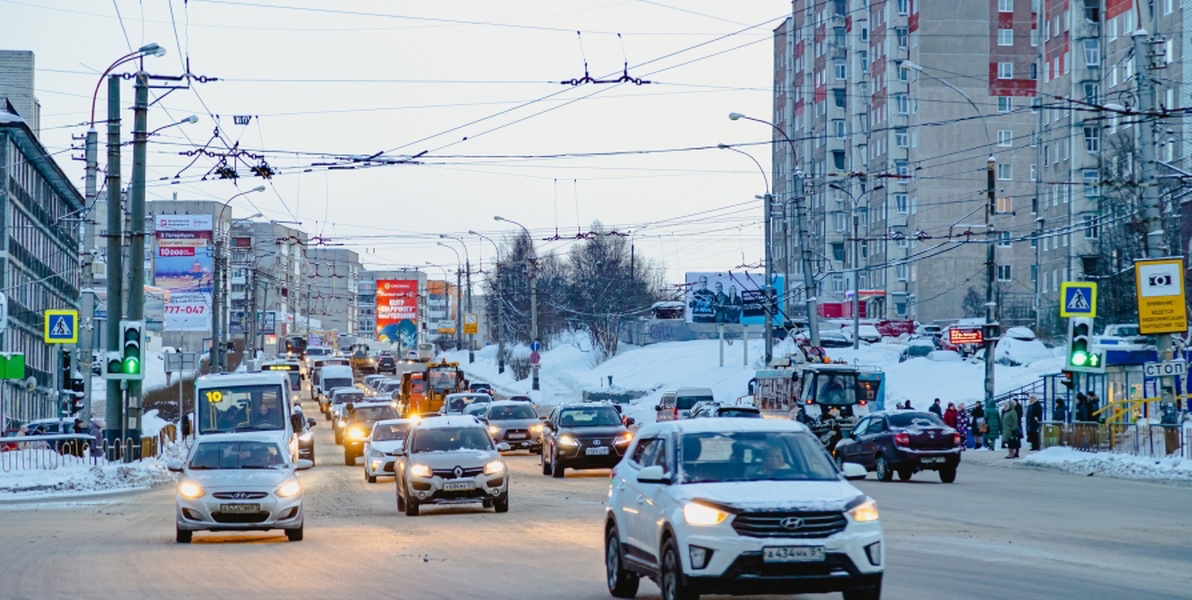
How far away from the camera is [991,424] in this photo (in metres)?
47.3

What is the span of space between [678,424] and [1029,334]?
6259cm

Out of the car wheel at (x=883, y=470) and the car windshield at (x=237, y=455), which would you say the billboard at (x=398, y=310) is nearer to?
the car wheel at (x=883, y=470)

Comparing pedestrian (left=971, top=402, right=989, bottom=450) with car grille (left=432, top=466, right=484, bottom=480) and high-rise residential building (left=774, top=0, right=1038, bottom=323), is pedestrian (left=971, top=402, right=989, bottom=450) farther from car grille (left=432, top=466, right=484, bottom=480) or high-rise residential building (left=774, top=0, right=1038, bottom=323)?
high-rise residential building (left=774, top=0, right=1038, bottom=323)

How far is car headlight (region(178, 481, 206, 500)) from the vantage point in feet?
66.9

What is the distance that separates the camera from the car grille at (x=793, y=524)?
11.1 m

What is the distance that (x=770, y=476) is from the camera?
12039 millimetres

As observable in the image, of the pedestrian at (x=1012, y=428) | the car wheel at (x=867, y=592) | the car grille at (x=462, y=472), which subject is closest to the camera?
the car wheel at (x=867, y=592)

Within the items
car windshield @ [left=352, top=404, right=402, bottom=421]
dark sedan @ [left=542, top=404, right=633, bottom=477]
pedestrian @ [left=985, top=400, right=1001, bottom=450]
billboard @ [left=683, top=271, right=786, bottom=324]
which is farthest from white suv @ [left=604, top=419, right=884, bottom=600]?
billboard @ [left=683, top=271, right=786, bottom=324]

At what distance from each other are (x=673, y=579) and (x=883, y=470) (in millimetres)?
22623

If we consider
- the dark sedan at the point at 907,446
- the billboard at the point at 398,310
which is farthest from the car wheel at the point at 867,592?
the billboard at the point at 398,310

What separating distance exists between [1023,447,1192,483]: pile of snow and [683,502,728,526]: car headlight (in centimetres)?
2312

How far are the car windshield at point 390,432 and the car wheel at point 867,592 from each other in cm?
2484

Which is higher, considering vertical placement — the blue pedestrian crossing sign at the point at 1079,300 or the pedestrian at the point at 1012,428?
the blue pedestrian crossing sign at the point at 1079,300

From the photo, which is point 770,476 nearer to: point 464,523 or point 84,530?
point 464,523
